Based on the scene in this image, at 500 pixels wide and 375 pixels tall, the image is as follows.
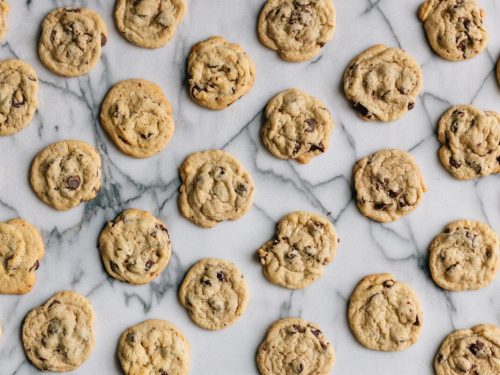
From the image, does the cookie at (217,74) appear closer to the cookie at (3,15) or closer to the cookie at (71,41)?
the cookie at (71,41)

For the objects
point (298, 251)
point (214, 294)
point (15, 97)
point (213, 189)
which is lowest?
point (214, 294)

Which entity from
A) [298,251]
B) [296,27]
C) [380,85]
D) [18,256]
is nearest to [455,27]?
[380,85]

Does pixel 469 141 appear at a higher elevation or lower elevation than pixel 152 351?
higher

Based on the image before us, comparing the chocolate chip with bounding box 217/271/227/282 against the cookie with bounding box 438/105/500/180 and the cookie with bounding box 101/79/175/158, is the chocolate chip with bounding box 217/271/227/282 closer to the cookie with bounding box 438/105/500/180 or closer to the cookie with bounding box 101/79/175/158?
the cookie with bounding box 101/79/175/158

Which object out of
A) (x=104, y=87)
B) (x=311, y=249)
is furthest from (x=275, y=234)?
(x=104, y=87)

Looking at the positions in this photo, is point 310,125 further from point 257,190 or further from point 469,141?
point 469,141

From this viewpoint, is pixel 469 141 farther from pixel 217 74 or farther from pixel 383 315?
pixel 217 74
